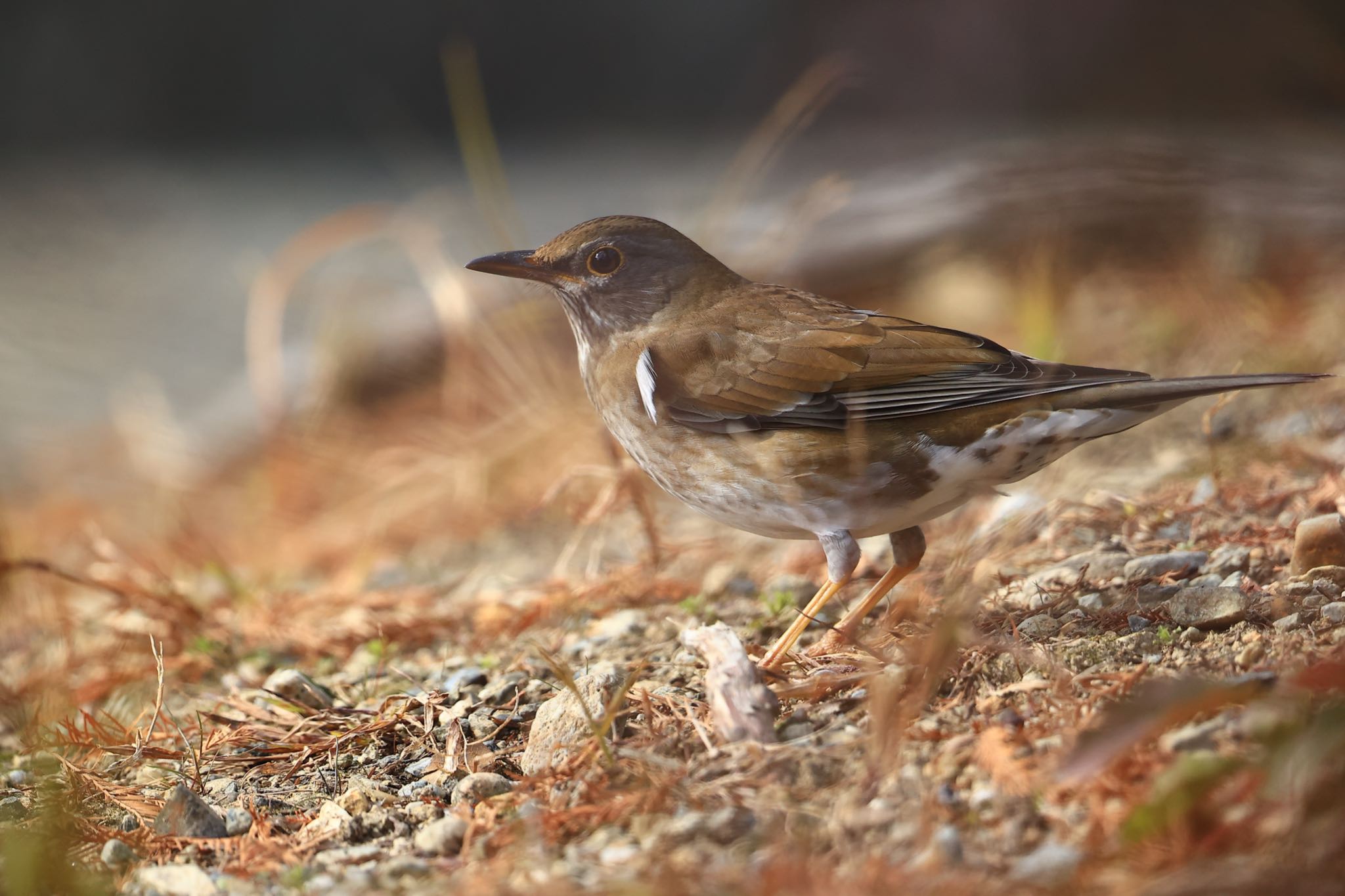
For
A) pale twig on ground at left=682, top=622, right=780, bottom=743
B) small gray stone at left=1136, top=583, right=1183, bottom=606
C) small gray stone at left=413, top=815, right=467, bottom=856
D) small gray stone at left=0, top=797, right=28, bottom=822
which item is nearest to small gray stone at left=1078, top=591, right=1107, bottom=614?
small gray stone at left=1136, top=583, right=1183, bottom=606

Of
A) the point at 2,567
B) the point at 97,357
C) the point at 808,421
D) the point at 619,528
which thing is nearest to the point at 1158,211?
the point at 619,528

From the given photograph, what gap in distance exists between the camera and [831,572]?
380 cm

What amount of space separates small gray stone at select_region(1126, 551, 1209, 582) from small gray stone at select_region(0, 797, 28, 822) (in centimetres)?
345

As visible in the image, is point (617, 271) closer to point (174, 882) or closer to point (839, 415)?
point (839, 415)

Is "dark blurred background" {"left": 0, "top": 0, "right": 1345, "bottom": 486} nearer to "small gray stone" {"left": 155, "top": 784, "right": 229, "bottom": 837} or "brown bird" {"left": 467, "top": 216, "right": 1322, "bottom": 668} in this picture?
"brown bird" {"left": 467, "top": 216, "right": 1322, "bottom": 668}

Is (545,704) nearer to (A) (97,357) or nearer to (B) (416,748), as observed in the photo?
(B) (416,748)

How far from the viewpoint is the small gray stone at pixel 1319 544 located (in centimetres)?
346

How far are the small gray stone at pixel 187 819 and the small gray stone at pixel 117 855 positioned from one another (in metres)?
0.09

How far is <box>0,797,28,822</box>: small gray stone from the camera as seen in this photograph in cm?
331

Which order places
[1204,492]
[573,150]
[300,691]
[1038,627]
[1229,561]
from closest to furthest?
1. [1038,627]
2. [1229,561]
3. [300,691]
4. [1204,492]
5. [573,150]

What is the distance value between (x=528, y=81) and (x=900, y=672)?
9.88 metres

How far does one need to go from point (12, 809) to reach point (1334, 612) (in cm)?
381

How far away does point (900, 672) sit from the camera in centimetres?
304

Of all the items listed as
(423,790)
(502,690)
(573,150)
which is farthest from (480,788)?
(573,150)
